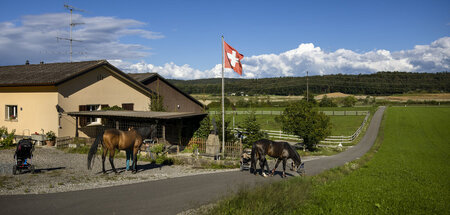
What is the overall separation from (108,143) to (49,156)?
695cm

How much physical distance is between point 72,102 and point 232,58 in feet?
44.2

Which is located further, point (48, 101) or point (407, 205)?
point (48, 101)

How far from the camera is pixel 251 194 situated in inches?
338

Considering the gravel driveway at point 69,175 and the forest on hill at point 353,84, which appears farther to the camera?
the forest on hill at point 353,84

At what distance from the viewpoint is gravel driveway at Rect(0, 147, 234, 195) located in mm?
10469

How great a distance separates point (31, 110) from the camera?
2322 centimetres

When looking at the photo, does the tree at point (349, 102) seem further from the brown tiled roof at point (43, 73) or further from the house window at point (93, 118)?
the brown tiled roof at point (43, 73)

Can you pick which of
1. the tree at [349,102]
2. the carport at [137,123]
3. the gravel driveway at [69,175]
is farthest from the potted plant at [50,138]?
the tree at [349,102]

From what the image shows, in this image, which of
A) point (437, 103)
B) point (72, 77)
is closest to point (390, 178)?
point (72, 77)

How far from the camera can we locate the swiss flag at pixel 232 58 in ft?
54.2

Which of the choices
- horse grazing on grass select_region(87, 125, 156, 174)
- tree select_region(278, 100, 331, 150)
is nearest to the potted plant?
horse grazing on grass select_region(87, 125, 156, 174)

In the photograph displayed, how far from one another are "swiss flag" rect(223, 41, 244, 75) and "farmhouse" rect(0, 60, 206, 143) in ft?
16.8

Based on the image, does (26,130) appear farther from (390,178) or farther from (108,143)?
(390,178)

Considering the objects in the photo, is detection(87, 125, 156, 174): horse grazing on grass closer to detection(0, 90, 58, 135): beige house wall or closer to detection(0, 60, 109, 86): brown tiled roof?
detection(0, 60, 109, 86): brown tiled roof
